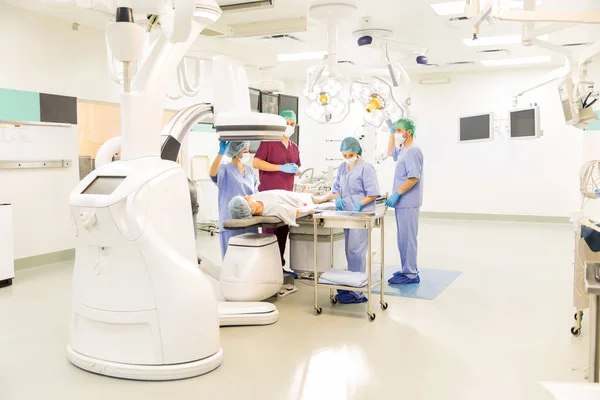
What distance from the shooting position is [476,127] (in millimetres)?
8430

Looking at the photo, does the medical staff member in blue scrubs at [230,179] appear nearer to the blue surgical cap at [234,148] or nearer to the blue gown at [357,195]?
the blue surgical cap at [234,148]

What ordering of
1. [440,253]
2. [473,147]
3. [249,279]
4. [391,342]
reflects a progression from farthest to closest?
[473,147] → [440,253] → [249,279] → [391,342]

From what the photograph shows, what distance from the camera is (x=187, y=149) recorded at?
848 centimetres

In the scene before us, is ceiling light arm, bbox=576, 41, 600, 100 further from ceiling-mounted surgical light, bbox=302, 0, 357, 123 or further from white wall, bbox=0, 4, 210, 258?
white wall, bbox=0, 4, 210, 258

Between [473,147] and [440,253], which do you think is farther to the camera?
[473,147]

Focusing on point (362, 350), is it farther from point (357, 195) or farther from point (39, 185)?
point (39, 185)

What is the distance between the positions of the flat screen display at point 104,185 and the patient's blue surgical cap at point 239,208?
1.28m

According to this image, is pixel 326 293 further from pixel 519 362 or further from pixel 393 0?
pixel 393 0

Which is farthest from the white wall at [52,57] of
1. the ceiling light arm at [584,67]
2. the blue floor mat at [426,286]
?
the ceiling light arm at [584,67]

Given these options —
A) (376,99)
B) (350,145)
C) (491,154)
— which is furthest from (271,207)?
(491,154)

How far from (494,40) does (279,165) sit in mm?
4142

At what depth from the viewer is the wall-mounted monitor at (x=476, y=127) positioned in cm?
828

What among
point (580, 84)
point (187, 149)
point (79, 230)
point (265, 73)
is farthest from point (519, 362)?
point (187, 149)

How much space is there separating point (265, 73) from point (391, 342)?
3.18 metres
